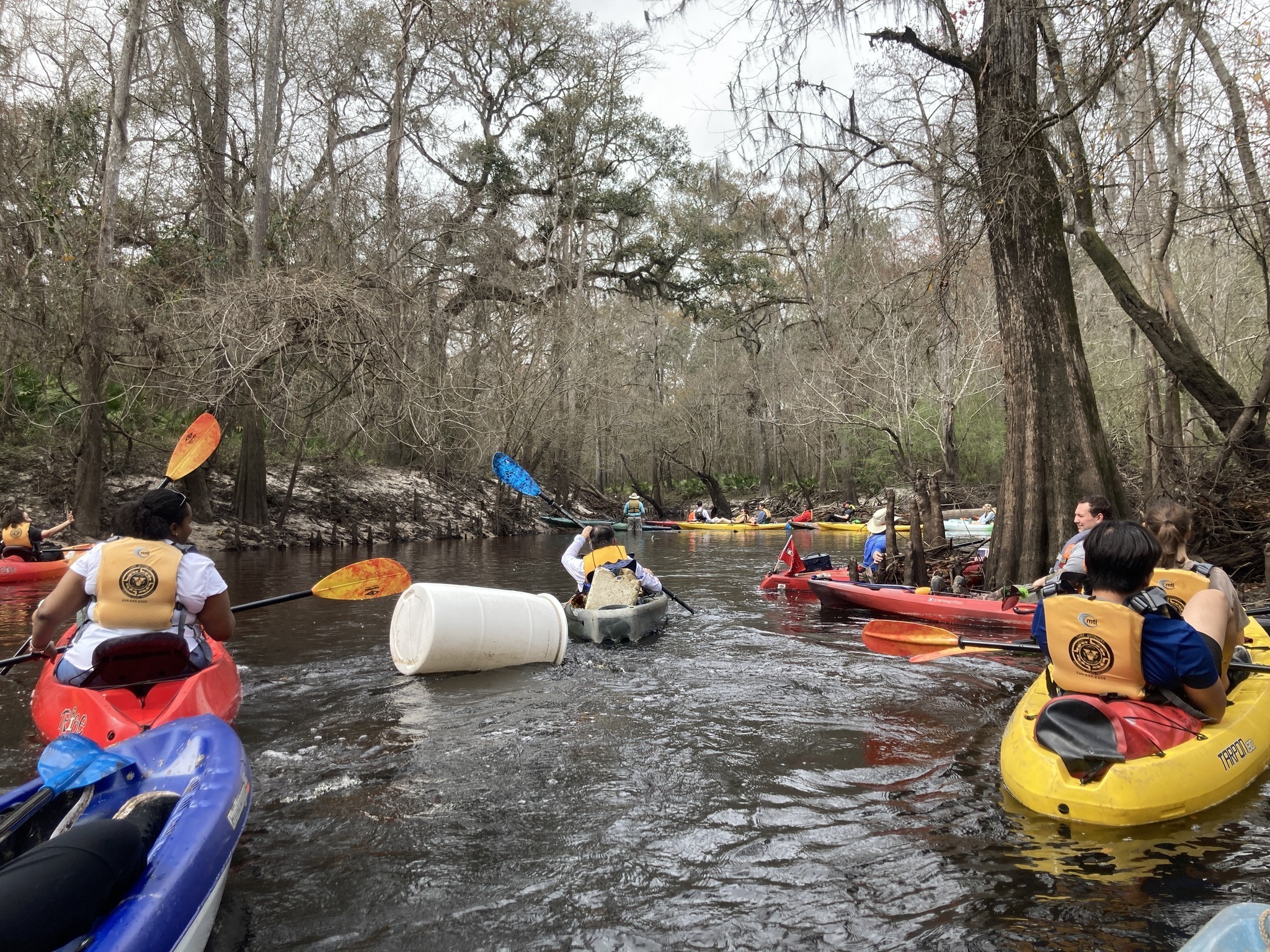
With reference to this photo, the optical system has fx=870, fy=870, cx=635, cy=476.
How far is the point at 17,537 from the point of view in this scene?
11.6 m

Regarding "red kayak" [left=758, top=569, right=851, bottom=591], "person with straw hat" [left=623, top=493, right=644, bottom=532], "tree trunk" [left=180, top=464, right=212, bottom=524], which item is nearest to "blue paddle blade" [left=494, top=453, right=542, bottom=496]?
"red kayak" [left=758, top=569, right=851, bottom=591]

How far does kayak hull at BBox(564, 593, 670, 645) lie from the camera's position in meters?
8.30

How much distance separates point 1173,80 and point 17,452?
18488 millimetres

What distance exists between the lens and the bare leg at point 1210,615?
13.3 feet

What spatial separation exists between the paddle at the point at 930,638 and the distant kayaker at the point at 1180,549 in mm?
1187

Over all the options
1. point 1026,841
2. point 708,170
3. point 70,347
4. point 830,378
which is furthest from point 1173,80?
point 830,378

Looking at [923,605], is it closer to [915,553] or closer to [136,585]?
[915,553]

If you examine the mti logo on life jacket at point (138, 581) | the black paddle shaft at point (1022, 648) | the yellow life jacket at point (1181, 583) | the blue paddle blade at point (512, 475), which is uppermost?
the blue paddle blade at point (512, 475)

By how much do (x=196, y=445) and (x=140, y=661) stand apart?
386cm

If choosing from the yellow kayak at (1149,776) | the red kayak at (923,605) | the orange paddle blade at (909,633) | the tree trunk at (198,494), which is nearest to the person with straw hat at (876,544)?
the red kayak at (923,605)

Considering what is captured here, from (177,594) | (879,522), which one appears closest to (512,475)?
(879,522)

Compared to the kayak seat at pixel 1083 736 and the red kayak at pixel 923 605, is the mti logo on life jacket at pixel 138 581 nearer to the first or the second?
the kayak seat at pixel 1083 736

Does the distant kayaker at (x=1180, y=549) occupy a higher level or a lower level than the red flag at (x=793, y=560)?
higher

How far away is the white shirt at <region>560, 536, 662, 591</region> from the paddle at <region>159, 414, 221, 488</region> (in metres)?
3.35
